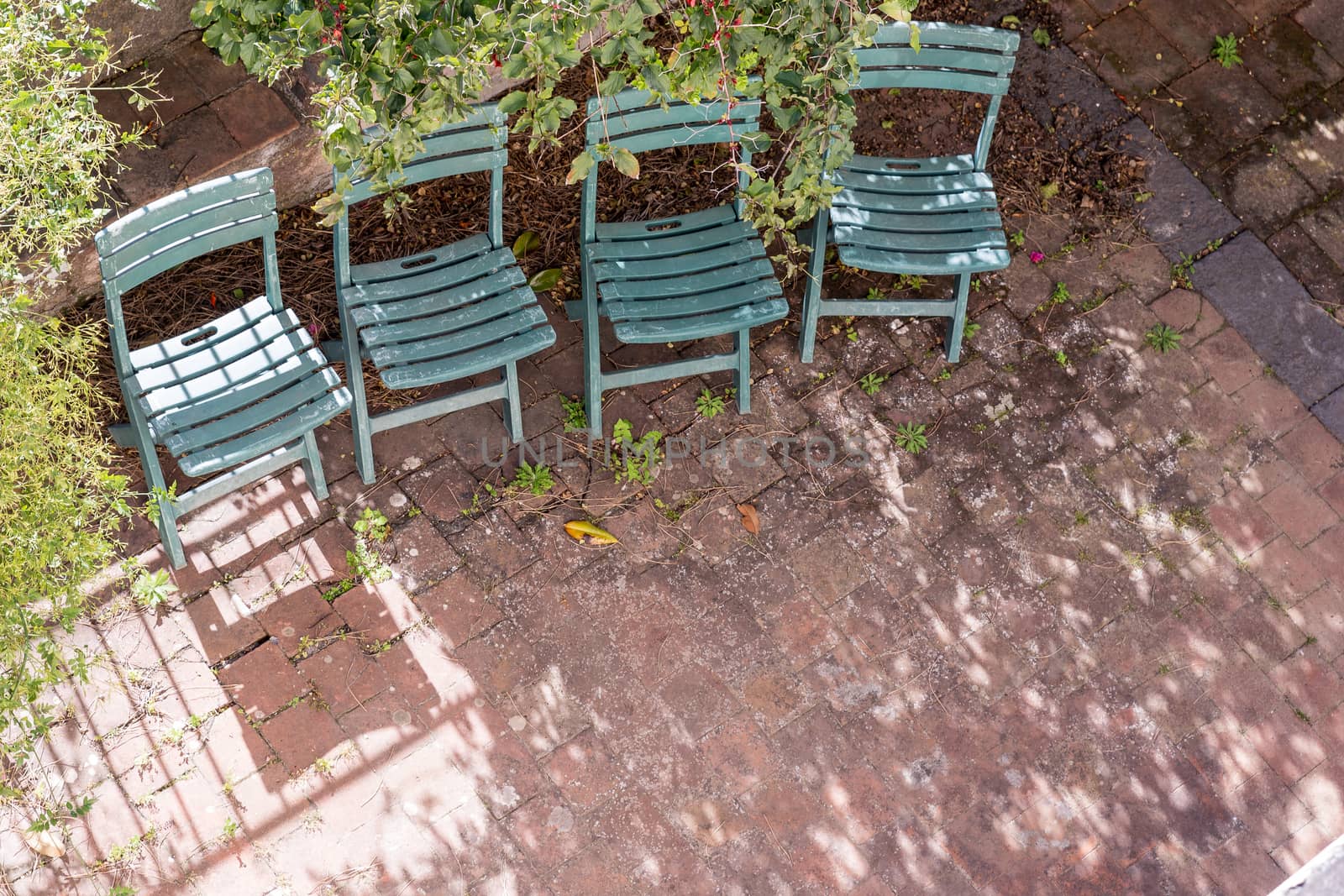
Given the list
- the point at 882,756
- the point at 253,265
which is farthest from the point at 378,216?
the point at 882,756

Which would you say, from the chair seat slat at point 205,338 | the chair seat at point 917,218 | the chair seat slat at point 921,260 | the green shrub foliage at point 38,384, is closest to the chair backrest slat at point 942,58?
the chair seat at point 917,218

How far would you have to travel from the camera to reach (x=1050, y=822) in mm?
4328

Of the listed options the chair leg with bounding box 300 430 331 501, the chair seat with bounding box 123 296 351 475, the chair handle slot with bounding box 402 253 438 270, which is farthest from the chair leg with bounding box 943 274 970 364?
the chair leg with bounding box 300 430 331 501

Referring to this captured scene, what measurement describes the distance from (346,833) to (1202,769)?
3030 millimetres

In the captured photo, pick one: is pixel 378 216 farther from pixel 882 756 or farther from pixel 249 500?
pixel 882 756

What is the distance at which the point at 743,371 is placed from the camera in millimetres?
4758

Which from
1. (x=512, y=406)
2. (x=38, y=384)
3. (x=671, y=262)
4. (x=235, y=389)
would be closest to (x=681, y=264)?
(x=671, y=262)

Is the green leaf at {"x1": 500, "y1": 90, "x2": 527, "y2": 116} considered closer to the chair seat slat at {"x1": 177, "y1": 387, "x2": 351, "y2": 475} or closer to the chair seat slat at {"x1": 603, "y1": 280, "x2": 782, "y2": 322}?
the chair seat slat at {"x1": 603, "y1": 280, "x2": 782, "y2": 322}

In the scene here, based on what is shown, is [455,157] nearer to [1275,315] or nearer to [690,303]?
[690,303]

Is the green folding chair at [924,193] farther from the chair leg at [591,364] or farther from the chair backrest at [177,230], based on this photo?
the chair backrest at [177,230]

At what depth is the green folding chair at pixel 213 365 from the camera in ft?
12.6

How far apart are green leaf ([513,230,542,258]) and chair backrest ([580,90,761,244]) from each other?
0.62 metres

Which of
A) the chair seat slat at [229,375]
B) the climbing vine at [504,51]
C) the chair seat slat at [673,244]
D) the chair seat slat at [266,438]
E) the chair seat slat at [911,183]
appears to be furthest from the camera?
the chair seat slat at [911,183]

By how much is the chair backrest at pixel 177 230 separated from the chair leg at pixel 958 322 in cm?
259
